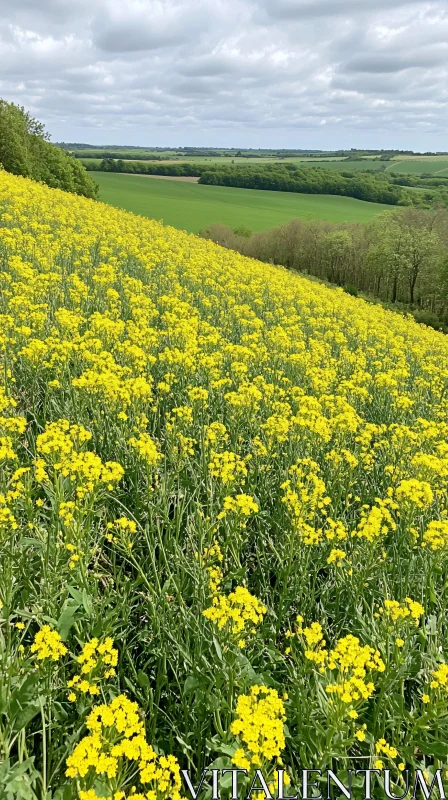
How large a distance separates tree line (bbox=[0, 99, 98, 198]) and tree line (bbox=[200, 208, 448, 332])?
625 inches

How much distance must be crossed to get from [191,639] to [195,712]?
Result: 0.42m

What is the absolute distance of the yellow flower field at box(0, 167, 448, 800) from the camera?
7.02 ft

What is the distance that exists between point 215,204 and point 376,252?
37882 millimetres

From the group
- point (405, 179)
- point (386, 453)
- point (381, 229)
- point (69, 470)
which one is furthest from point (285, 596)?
point (405, 179)

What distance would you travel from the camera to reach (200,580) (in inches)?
112

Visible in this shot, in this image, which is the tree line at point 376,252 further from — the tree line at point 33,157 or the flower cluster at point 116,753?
the flower cluster at point 116,753

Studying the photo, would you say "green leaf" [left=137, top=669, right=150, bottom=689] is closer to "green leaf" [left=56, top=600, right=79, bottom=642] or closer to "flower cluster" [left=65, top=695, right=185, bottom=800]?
"green leaf" [left=56, top=600, right=79, bottom=642]

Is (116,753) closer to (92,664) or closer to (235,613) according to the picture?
(92,664)

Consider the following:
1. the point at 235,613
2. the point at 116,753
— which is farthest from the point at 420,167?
the point at 116,753

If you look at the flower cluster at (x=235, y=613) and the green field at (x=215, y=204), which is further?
the green field at (x=215, y=204)

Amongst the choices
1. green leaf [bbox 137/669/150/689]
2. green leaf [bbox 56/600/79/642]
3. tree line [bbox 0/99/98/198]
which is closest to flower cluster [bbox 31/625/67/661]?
green leaf [bbox 56/600/79/642]

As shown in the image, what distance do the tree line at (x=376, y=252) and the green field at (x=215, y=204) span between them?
8185mm

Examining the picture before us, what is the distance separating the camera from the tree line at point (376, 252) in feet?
186

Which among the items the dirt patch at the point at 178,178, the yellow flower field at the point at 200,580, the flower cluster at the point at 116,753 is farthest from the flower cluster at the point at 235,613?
the dirt patch at the point at 178,178
